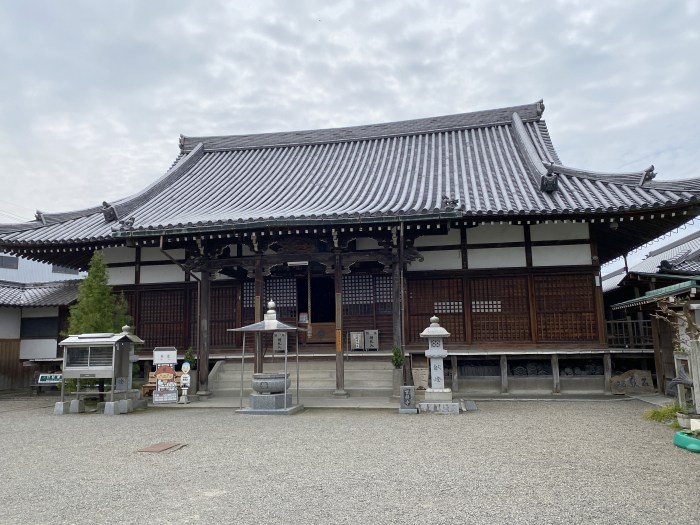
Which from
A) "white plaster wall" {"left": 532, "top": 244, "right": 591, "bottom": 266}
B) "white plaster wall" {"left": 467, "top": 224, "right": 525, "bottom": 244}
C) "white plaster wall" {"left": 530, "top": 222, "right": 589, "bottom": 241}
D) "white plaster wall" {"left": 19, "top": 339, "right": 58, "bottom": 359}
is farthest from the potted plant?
"white plaster wall" {"left": 19, "top": 339, "right": 58, "bottom": 359}

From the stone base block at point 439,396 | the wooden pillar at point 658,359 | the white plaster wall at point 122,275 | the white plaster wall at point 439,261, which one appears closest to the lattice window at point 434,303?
the white plaster wall at point 439,261

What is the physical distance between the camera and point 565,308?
44.0ft

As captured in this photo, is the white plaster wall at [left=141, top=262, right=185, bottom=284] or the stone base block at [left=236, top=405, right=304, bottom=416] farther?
the white plaster wall at [left=141, top=262, right=185, bottom=284]

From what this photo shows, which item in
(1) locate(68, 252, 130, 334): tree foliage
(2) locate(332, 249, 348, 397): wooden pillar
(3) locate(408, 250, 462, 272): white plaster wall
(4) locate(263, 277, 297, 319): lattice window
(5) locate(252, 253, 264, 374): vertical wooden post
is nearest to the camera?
(2) locate(332, 249, 348, 397): wooden pillar

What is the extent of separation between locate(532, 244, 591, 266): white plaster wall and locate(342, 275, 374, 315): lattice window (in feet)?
15.5

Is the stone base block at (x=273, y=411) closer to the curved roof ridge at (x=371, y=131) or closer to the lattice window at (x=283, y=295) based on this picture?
the lattice window at (x=283, y=295)

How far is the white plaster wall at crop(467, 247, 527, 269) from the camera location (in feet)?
45.2

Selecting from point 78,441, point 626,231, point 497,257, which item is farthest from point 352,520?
point 626,231

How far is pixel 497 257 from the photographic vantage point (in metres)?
13.9

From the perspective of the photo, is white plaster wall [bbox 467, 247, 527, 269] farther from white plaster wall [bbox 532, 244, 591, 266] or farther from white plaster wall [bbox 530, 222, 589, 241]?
white plaster wall [bbox 530, 222, 589, 241]

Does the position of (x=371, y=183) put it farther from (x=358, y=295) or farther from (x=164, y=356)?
(x=164, y=356)

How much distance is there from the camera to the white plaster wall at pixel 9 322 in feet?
60.3

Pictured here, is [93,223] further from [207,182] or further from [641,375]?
[641,375]

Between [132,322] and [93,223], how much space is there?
3.24 m
